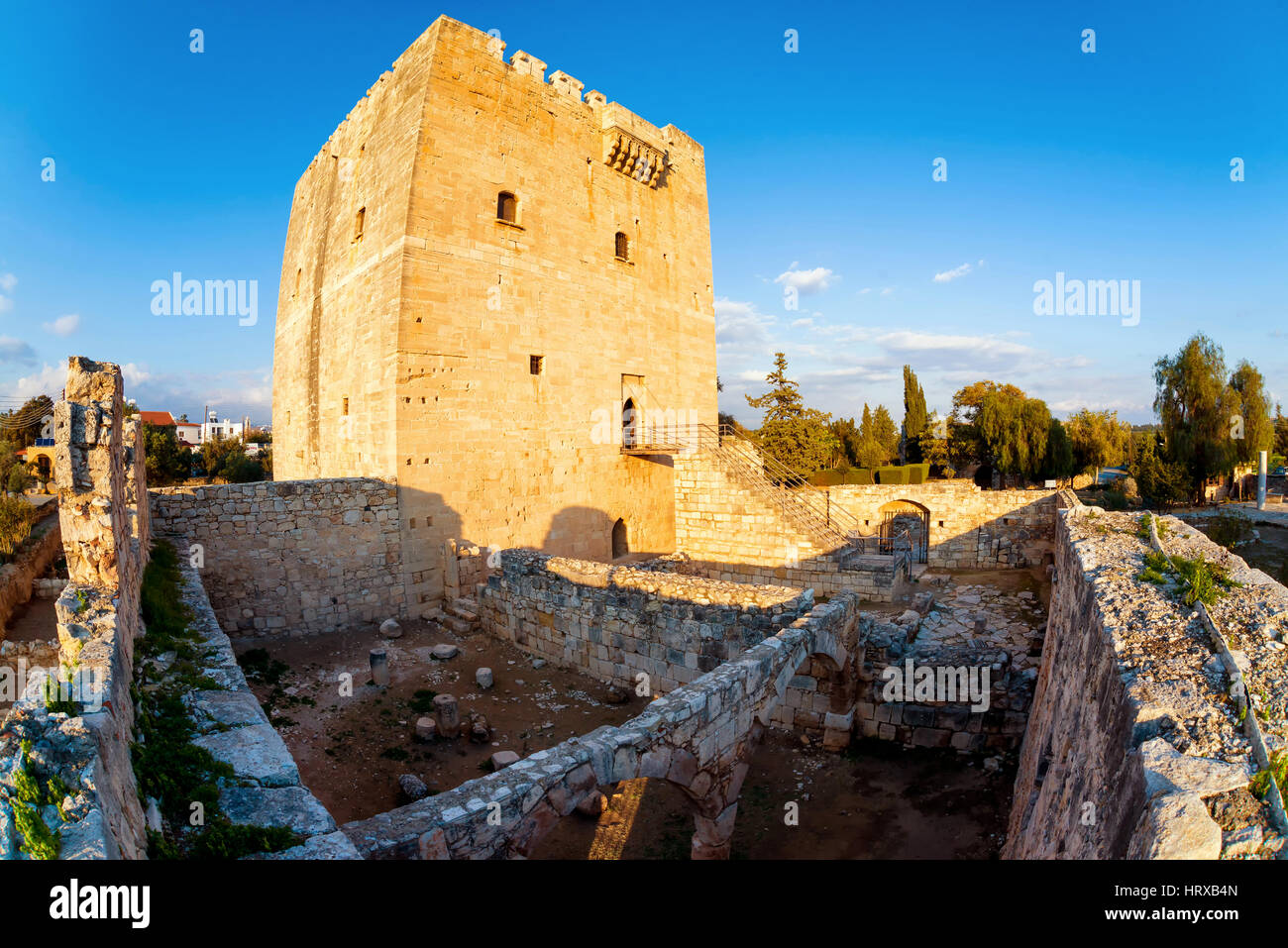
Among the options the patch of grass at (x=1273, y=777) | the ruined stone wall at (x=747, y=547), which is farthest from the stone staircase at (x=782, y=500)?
the patch of grass at (x=1273, y=777)

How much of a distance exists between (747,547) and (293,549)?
29.3ft

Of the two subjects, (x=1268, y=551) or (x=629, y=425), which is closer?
(x=1268, y=551)

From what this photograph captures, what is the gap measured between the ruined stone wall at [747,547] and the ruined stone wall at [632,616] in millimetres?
3789

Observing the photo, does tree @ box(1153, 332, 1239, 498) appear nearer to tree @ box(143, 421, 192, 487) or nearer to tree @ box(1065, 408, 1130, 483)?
tree @ box(1065, 408, 1130, 483)

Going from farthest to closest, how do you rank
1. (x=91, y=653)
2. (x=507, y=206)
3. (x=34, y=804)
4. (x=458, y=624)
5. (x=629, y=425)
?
(x=629, y=425) → (x=507, y=206) → (x=458, y=624) → (x=91, y=653) → (x=34, y=804)

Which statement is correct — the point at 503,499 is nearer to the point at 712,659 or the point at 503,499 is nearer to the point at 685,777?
the point at 712,659

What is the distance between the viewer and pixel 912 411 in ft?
117

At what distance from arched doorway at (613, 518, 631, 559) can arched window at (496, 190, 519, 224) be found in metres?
8.17

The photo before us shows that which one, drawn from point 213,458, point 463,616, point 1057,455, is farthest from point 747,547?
point 213,458

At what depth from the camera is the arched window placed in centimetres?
1432

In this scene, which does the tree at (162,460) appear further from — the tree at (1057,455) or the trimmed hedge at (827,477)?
the tree at (1057,455)

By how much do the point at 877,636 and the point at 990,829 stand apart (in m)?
2.37

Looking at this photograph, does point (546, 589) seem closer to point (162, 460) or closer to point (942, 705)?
point (942, 705)

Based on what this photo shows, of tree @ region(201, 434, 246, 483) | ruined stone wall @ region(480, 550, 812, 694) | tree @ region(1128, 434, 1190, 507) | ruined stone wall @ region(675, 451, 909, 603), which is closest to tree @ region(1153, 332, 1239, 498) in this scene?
tree @ region(1128, 434, 1190, 507)
